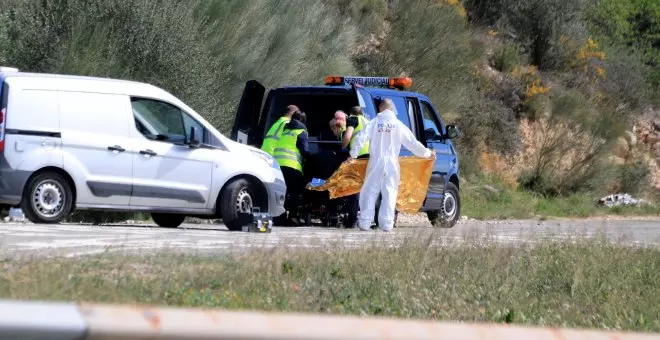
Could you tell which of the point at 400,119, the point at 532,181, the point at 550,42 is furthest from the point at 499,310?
the point at 550,42

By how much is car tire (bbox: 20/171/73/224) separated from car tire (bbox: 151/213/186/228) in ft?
7.92

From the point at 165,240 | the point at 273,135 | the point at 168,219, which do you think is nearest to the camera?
the point at 165,240

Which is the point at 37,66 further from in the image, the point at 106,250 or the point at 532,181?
the point at 532,181

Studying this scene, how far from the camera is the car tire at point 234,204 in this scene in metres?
15.0

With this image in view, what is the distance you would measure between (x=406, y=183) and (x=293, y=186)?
5.16ft

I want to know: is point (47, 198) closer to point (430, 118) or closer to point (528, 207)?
point (430, 118)

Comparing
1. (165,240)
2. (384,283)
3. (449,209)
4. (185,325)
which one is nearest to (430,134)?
(449,209)

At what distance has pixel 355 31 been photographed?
29.8 metres

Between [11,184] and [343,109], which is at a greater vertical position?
[343,109]

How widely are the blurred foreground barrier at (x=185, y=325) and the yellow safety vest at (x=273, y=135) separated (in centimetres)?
1266

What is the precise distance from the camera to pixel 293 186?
16.9 metres

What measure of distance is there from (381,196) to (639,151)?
997 inches

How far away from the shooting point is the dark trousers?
54.7 ft

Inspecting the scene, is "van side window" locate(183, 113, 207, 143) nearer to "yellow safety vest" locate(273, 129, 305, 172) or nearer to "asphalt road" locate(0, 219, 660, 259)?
"asphalt road" locate(0, 219, 660, 259)
